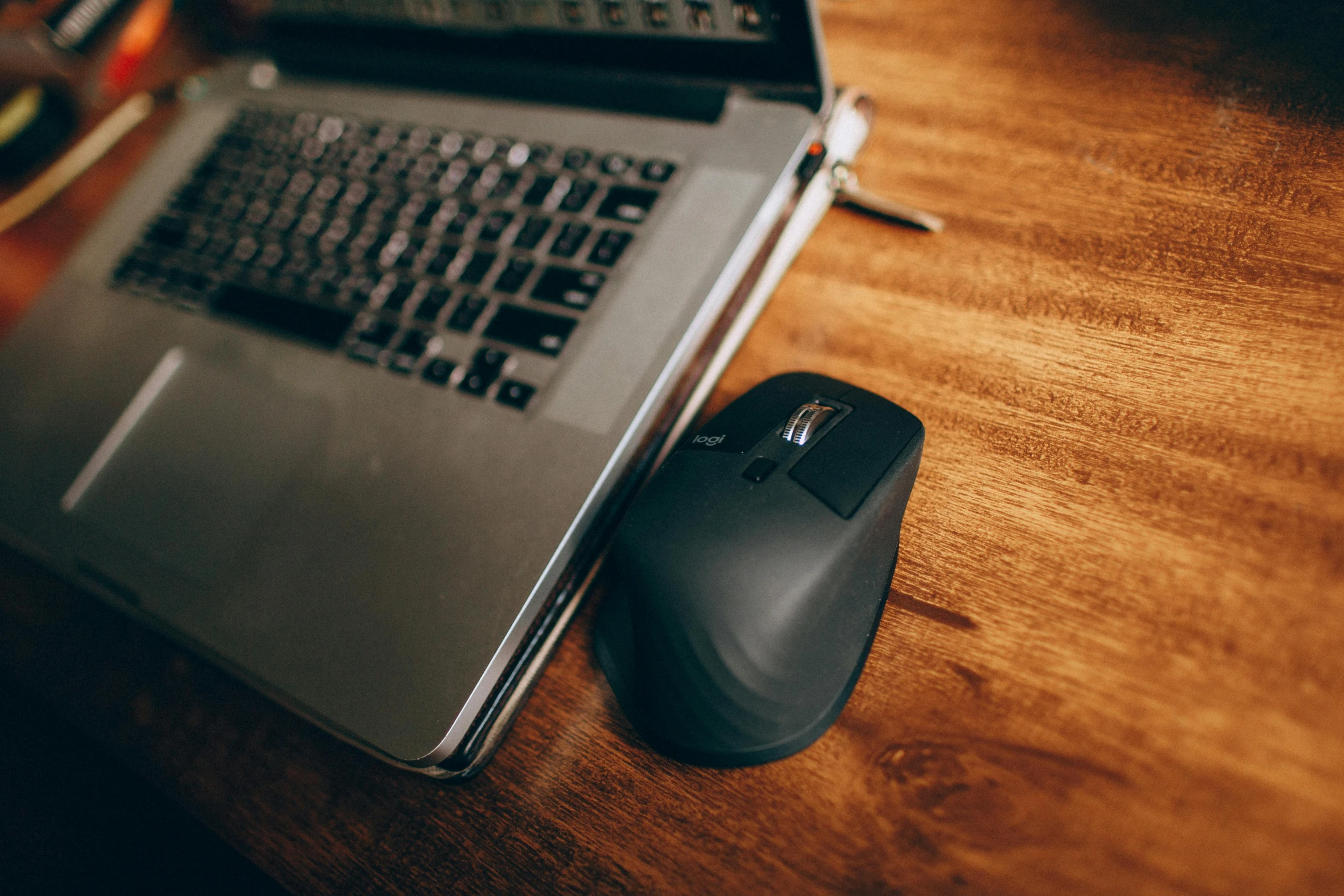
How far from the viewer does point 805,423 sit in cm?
27

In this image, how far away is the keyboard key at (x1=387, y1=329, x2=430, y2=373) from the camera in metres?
0.38

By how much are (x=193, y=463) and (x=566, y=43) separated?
354 mm

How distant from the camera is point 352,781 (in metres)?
0.33

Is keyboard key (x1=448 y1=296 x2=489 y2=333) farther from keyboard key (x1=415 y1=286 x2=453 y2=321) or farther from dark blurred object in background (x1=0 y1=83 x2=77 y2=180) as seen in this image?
dark blurred object in background (x1=0 y1=83 x2=77 y2=180)

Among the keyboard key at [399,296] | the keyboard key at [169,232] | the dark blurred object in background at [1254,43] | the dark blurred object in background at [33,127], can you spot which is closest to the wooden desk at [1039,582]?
the dark blurred object in background at [1254,43]

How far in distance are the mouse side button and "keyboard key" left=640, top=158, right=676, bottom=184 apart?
141 millimetres

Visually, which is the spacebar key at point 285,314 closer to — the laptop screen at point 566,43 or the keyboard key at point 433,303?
the keyboard key at point 433,303

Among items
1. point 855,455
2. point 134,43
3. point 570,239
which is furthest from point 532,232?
point 134,43

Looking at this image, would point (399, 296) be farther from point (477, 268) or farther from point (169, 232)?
point (169, 232)

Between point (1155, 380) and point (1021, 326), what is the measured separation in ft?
0.20

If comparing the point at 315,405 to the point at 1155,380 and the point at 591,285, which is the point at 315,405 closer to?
the point at 591,285

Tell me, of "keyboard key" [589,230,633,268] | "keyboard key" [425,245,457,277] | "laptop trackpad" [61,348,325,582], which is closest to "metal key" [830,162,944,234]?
"keyboard key" [589,230,633,268]

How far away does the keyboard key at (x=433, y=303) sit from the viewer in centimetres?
39

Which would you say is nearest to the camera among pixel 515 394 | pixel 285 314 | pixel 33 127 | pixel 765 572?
pixel 765 572
